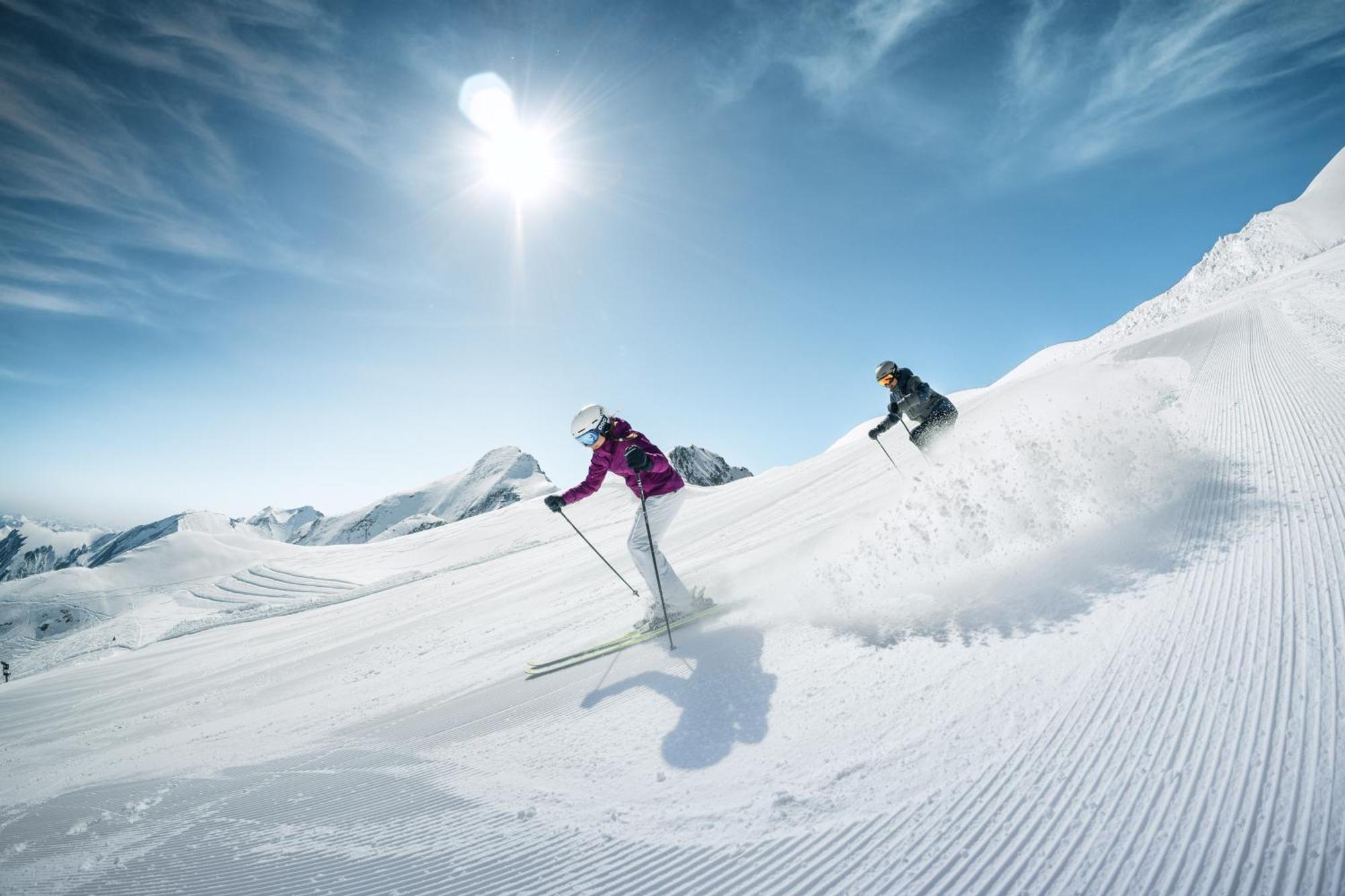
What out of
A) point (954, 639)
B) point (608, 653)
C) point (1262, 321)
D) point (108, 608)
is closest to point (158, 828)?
→ point (608, 653)

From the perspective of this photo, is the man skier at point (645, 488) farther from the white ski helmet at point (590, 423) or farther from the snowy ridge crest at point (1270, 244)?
the snowy ridge crest at point (1270, 244)

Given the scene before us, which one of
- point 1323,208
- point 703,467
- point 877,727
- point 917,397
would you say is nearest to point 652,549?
point 877,727

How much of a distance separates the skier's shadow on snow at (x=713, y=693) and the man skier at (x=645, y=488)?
0.70 metres

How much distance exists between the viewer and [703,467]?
118 m

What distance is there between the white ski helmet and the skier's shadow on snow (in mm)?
2613

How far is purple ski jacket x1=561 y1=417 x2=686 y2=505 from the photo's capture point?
621cm

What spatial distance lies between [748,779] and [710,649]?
78.2 inches

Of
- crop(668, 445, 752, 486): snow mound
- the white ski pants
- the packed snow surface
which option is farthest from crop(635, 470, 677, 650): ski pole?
crop(668, 445, 752, 486): snow mound

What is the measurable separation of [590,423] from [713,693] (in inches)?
137

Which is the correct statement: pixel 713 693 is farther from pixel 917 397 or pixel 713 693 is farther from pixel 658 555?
pixel 917 397

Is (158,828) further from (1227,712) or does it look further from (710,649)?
(1227,712)

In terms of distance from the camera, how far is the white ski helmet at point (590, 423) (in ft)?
20.5

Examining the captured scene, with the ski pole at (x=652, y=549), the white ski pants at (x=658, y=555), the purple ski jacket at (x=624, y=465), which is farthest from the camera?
the purple ski jacket at (x=624, y=465)

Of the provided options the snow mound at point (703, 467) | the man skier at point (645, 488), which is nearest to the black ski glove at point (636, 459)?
the man skier at point (645, 488)
